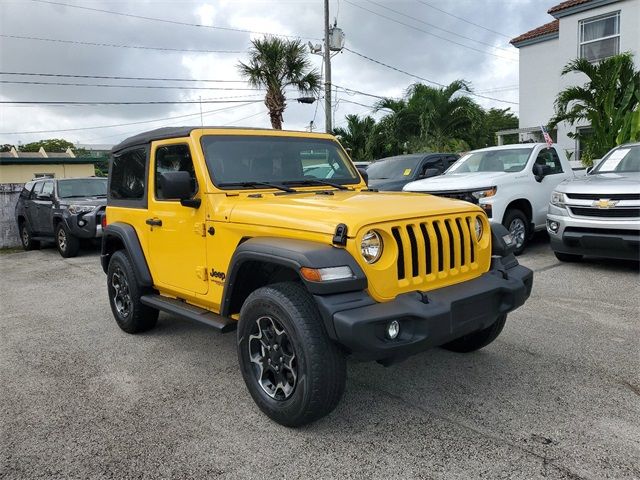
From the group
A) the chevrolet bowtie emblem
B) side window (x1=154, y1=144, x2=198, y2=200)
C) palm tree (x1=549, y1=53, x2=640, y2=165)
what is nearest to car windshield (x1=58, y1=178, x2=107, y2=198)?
side window (x1=154, y1=144, x2=198, y2=200)

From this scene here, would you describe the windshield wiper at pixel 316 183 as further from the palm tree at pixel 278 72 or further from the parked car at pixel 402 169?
the palm tree at pixel 278 72

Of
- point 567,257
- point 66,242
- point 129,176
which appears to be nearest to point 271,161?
point 129,176

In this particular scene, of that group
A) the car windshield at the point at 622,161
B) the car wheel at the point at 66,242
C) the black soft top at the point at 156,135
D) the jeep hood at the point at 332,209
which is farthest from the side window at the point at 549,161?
the car wheel at the point at 66,242

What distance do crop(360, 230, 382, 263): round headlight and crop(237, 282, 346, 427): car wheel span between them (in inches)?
15.7

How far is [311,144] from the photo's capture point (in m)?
4.51

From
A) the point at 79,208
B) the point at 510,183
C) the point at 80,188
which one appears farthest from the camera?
the point at 80,188

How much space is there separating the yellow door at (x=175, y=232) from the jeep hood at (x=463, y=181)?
15.8 feet

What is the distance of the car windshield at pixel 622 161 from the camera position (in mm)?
7461

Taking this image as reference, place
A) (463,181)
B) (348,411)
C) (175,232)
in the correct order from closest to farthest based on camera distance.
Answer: (348,411)
(175,232)
(463,181)

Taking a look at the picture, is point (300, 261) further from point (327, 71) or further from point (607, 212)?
point (327, 71)

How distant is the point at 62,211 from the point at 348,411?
9041 millimetres

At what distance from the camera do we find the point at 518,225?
26.8 feet

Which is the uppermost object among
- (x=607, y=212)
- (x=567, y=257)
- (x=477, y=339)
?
(x=607, y=212)

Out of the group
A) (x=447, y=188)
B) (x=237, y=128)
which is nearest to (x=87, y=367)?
(x=237, y=128)
